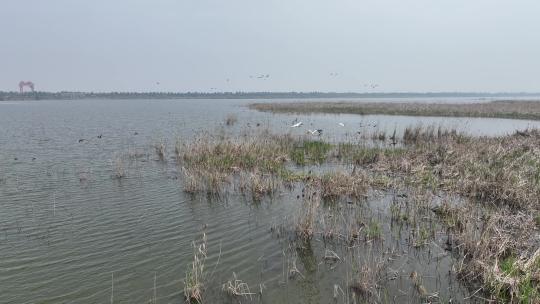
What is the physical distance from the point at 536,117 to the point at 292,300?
46.1m

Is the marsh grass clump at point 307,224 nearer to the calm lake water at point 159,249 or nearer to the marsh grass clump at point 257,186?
the calm lake water at point 159,249

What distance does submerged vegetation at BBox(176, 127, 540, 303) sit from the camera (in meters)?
6.24

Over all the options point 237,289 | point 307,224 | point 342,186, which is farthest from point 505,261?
point 342,186

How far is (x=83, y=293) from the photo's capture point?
20.0 ft

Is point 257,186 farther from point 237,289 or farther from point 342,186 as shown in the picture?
point 237,289

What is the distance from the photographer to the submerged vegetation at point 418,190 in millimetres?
6242

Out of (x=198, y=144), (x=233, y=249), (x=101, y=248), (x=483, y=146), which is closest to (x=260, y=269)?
(x=233, y=249)

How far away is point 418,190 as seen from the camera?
10930mm

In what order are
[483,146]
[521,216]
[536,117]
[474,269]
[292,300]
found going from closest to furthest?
[292,300] < [474,269] < [521,216] < [483,146] < [536,117]

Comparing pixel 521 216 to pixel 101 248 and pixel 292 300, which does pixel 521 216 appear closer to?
pixel 292 300

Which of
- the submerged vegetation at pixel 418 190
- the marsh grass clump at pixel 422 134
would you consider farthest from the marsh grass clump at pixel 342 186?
the marsh grass clump at pixel 422 134

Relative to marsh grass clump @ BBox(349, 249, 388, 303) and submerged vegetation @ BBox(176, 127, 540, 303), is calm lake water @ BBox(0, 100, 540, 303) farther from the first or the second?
submerged vegetation @ BBox(176, 127, 540, 303)

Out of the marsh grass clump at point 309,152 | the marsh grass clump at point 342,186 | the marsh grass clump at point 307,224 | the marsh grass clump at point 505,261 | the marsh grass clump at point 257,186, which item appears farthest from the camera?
the marsh grass clump at point 309,152

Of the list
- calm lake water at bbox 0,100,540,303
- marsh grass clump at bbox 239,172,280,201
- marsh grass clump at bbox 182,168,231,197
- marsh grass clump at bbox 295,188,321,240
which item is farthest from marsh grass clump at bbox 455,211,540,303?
marsh grass clump at bbox 182,168,231,197
